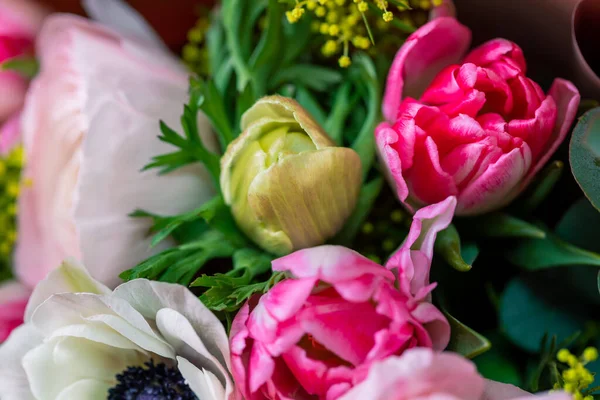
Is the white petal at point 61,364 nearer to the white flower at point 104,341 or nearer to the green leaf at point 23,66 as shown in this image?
the white flower at point 104,341

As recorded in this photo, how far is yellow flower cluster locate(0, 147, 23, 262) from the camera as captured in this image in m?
0.67

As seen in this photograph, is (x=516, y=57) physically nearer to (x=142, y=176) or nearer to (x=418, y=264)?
(x=418, y=264)

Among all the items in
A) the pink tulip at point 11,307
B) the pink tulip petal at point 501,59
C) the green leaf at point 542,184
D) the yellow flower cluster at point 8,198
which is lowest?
the pink tulip at point 11,307

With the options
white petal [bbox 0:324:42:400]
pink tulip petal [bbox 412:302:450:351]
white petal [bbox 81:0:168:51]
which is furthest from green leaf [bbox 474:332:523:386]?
white petal [bbox 81:0:168:51]

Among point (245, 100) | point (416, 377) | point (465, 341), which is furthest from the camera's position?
point (245, 100)

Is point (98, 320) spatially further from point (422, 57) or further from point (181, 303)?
point (422, 57)

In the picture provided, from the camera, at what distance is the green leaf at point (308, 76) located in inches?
21.9

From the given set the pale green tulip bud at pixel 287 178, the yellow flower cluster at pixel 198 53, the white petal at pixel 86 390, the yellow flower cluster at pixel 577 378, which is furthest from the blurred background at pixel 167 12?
the yellow flower cluster at pixel 577 378

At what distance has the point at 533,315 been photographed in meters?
0.51

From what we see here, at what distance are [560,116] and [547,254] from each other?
0.11 m

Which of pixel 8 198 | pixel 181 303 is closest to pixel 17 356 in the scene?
pixel 181 303

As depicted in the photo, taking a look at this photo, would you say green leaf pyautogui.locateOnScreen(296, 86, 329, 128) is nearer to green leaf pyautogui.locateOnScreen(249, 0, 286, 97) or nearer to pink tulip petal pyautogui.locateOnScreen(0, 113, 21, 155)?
green leaf pyautogui.locateOnScreen(249, 0, 286, 97)

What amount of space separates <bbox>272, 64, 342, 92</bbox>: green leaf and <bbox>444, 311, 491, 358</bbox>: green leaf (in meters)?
0.24

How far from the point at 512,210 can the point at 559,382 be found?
145 millimetres
